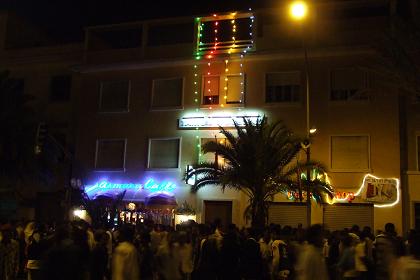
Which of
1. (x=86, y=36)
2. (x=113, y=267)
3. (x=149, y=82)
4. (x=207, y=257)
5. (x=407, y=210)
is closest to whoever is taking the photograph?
(x=113, y=267)

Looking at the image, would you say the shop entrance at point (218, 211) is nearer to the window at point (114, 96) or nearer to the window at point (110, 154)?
the window at point (110, 154)

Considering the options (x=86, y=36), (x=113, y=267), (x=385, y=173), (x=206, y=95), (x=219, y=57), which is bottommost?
(x=113, y=267)

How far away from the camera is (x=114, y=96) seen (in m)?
29.9

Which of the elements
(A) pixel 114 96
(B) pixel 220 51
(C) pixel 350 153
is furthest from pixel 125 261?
(A) pixel 114 96

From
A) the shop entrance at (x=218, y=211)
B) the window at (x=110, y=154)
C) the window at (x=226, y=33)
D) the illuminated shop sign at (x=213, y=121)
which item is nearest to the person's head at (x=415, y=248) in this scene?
the illuminated shop sign at (x=213, y=121)

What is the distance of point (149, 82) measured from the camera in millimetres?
29172

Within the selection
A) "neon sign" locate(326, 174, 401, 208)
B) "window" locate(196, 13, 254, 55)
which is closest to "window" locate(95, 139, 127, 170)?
"window" locate(196, 13, 254, 55)

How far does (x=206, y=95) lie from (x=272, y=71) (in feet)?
11.1

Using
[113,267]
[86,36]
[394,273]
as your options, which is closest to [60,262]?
[113,267]

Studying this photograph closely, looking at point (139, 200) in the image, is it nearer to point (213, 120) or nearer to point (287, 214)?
point (213, 120)

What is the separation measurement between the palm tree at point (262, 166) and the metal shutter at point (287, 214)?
8.25 feet

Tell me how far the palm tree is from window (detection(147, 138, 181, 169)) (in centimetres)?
449

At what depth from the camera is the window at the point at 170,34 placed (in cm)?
3042

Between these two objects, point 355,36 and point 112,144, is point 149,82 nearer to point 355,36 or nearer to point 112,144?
point 112,144
